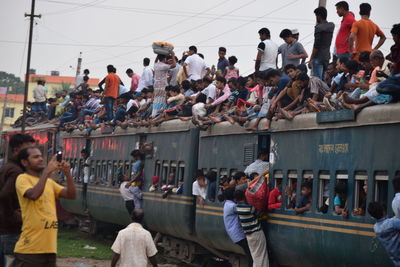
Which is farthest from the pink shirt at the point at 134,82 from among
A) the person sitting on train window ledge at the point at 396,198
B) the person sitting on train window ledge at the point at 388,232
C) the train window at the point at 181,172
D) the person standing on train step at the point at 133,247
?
the person sitting on train window ledge at the point at 396,198

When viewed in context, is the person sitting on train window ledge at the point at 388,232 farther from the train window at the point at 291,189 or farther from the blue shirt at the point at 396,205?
→ the train window at the point at 291,189

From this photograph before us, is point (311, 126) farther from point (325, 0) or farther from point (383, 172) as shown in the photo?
point (325, 0)

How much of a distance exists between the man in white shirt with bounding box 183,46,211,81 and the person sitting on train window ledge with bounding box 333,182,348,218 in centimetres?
994

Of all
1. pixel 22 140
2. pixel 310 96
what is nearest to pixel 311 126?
pixel 310 96

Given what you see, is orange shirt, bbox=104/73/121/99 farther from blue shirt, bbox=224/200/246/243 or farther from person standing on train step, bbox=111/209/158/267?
person standing on train step, bbox=111/209/158/267

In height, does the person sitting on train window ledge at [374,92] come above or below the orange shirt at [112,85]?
below

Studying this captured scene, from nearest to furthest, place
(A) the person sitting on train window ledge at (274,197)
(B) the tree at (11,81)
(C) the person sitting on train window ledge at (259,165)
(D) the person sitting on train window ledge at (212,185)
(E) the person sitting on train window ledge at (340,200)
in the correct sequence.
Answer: (E) the person sitting on train window ledge at (340,200)
(A) the person sitting on train window ledge at (274,197)
(C) the person sitting on train window ledge at (259,165)
(D) the person sitting on train window ledge at (212,185)
(B) the tree at (11,81)

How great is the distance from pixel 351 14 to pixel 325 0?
5.23 meters

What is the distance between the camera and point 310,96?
15.2 m

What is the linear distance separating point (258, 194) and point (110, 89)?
1180 cm

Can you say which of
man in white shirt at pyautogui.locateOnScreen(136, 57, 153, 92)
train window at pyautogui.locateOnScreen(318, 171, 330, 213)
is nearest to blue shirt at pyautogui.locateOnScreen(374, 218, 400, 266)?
train window at pyautogui.locateOnScreen(318, 171, 330, 213)

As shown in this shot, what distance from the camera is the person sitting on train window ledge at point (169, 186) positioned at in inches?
827

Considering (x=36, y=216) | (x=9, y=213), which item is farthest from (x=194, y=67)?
(x=36, y=216)

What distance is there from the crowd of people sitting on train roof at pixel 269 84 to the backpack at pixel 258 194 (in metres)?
1.01
